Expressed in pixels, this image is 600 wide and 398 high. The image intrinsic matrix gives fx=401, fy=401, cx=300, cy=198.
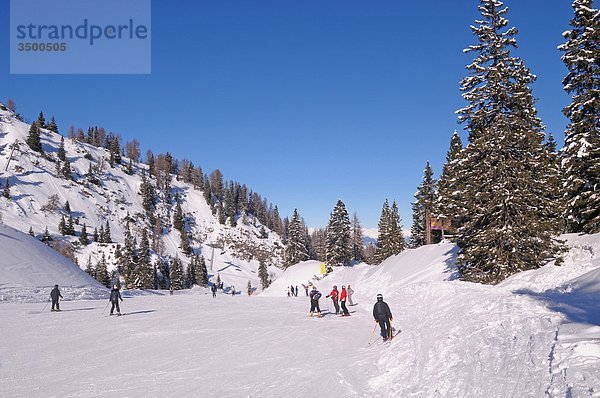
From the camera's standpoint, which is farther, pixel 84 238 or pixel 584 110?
pixel 84 238

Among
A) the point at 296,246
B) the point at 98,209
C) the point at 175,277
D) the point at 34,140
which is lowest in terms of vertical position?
the point at 175,277

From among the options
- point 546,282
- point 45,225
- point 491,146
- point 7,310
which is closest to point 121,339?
point 7,310

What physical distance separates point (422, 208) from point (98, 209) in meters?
121

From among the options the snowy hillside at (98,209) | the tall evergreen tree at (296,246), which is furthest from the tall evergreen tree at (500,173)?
the snowy hillside at (98,209)

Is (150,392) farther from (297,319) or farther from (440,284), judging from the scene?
(440,284)

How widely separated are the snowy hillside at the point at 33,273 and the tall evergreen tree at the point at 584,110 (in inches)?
1558

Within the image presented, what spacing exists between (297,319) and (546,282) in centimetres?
1197

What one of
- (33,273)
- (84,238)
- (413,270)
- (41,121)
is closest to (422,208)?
(413,270)

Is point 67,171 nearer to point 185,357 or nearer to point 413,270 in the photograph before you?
point 413,270

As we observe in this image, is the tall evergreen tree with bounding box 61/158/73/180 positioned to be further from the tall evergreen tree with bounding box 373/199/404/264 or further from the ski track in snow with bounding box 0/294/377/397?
the ski track in snow with bounding box 0/294/377/397

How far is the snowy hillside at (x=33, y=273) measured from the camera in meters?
34.8

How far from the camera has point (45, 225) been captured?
117438 mm

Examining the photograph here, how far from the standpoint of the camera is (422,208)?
67.2 metres

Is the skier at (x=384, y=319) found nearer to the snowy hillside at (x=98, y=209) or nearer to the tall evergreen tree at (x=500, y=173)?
the tall evergreen tree at (x=500, y=173)
